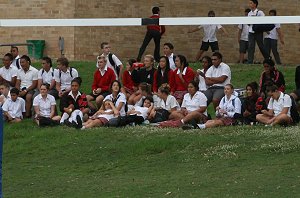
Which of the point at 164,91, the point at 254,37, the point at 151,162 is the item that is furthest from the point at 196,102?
the point at 254,37

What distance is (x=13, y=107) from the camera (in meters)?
21.8

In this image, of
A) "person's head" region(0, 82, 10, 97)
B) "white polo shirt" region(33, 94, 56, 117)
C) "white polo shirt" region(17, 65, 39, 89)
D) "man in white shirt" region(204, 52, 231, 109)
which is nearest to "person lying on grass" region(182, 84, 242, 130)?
"man in white shirt" region(204, 52, 231, 109)

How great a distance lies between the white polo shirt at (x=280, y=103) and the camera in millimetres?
18938

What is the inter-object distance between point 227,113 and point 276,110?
1.02 metres

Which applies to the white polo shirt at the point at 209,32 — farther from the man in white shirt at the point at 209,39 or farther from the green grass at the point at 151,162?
the green grass at the point at 151,162

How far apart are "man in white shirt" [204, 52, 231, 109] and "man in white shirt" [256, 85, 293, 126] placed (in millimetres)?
1960

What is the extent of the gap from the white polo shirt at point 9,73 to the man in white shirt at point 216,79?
441 cm

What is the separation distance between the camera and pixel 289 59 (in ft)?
117

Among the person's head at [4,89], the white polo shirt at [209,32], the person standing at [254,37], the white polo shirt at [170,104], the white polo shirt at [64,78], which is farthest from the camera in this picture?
the white polo shirt at [209,32]

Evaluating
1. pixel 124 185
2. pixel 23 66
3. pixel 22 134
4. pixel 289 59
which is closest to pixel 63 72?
pixel 23 66

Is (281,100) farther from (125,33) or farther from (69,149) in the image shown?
(125,33)

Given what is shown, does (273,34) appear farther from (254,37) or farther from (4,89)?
(4,89)

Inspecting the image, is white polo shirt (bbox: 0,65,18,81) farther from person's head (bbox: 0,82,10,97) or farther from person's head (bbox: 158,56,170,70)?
person's head (bbox: 158,56,170,70)

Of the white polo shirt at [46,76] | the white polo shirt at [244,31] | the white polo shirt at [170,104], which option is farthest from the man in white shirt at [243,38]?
the white polo shirt at [170,104]
